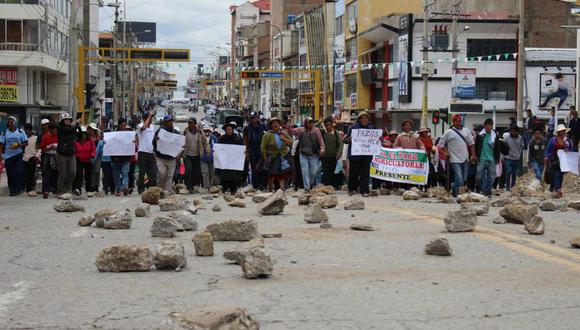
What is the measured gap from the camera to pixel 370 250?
10.4m

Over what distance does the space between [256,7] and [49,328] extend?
173 m

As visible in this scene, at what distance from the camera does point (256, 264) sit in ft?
27.2

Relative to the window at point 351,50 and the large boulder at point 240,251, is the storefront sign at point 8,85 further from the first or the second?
the large boulder at point 240,251

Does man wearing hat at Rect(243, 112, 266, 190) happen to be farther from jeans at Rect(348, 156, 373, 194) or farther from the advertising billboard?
the advertising billboard

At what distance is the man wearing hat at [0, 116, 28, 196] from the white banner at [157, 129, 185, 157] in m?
3.15

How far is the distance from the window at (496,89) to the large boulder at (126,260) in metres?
49.9

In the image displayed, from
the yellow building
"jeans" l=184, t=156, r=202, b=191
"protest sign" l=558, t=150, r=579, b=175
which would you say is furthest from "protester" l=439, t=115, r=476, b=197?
the yellow building

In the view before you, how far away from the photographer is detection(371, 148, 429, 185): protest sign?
21.0m

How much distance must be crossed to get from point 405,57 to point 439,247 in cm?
4931

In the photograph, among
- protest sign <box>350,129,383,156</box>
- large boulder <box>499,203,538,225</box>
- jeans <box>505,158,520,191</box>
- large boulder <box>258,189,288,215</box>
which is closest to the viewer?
large boulder <box>499,203,538,225</box>

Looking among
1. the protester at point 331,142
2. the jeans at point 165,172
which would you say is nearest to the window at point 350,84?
the protester at point 331,142

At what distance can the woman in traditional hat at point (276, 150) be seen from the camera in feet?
68.5

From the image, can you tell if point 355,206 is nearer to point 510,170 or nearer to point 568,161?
point 568,161

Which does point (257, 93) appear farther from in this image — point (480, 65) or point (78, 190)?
point (78, 190)
